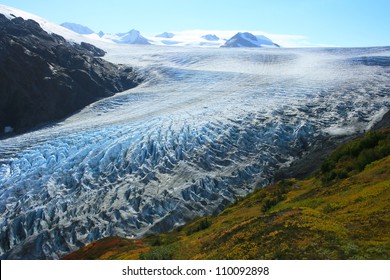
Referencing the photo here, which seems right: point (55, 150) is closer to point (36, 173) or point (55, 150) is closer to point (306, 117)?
point (36, 173)

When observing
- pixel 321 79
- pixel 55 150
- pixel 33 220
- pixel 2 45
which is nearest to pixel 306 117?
pixel 321 79

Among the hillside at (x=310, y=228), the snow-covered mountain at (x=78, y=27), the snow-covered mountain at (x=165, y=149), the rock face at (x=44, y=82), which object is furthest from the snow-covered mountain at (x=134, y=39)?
the hillside at (x=310, y=228)

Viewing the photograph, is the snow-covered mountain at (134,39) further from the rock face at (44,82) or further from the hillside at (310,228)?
the hillside at (310,228)

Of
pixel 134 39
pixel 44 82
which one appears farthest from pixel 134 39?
pixel 44 82

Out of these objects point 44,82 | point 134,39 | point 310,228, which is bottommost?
point 310,228

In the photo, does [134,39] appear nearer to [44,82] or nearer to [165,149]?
[44,82]

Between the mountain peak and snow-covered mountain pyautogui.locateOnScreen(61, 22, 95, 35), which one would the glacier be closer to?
the mountain peak
